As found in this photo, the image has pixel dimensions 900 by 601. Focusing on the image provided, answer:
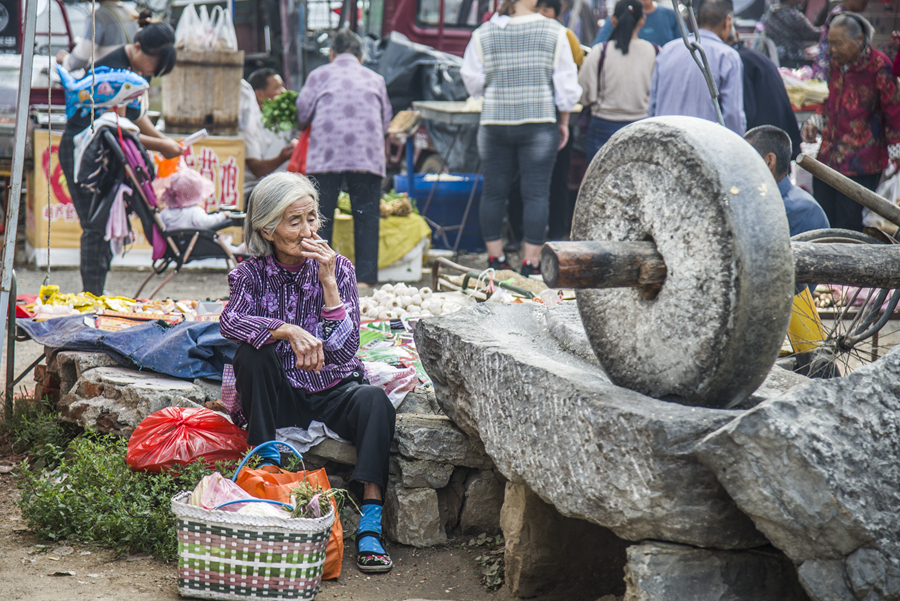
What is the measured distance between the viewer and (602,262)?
2086 millimetres

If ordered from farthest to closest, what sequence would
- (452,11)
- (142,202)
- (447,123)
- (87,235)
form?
(452,11) → (447,123) → (142,202) → (87,235)

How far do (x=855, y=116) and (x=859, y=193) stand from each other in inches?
124

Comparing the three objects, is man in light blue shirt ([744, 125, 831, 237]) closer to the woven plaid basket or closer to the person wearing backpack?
the person wearing backpack

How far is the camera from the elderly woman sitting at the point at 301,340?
2.82 m

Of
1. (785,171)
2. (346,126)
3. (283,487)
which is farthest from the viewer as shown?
(346,126)

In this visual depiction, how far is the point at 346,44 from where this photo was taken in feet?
20.3

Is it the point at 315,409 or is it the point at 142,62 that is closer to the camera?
the point at 315,409

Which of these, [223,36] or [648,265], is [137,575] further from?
[223,36]

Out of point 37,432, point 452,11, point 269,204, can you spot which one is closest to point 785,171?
point 269,204

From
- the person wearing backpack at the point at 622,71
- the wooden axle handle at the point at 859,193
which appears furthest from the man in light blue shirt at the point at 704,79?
the wooden axle handle at the point at 859,193

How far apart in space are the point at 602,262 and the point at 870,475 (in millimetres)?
774

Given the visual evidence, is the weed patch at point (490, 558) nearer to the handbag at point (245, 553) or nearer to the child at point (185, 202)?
the handbag at point (245, 553)

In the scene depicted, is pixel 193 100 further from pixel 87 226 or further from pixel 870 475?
pixel 870 475

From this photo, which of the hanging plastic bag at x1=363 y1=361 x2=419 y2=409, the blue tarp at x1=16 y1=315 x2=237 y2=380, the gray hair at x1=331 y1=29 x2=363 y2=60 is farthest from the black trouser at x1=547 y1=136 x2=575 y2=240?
the blue tarp at x1=16 y1=315 x2=237 y2=380
